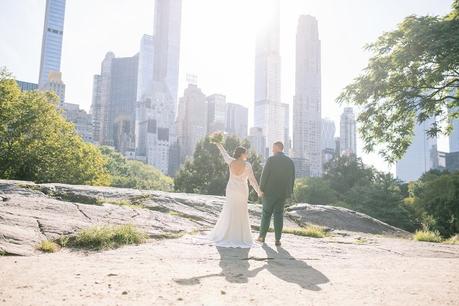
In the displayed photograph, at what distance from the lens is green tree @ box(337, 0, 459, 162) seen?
41.6 ft

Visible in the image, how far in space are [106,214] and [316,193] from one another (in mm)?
50832

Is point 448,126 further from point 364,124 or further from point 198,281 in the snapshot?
point 198,281

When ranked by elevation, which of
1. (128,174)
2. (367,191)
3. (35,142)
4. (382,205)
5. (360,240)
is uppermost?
(128,174)

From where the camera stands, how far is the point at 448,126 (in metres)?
14.6

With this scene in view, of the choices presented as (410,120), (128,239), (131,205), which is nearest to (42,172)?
(131,205)

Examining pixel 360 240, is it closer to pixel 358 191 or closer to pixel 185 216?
pixel 185 216

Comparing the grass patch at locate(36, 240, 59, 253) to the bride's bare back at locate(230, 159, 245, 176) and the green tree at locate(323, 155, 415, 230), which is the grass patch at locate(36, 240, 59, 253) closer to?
the bride's bare back at locate(230, 159, 245, 176)

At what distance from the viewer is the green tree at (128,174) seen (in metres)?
62.1

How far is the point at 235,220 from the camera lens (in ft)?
28.3

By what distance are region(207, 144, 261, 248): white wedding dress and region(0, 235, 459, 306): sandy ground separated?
3.74ft

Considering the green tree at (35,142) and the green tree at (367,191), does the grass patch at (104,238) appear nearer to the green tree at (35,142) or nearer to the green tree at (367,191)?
the green tree at (35,142)

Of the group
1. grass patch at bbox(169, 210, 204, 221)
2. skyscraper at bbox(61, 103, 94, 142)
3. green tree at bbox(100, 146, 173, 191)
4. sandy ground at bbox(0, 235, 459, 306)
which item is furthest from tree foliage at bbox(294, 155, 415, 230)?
skyscraper at bbox(61, 103, 94, 142)

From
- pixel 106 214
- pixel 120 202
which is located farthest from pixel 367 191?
pixel 106 214

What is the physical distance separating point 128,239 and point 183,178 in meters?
34.9
